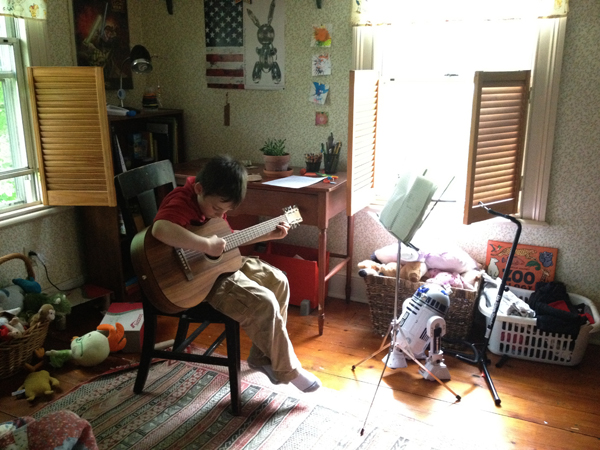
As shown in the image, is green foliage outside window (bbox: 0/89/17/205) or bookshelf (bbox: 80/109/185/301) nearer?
green foliage outside window (bbox: 0/89/17/205)

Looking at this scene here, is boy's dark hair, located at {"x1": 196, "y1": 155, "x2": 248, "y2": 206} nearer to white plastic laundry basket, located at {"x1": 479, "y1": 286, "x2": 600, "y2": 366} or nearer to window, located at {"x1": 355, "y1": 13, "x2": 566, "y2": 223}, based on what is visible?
window, located at {"x1": 355, "y1": 13, "x2": 566, "y2": 223}

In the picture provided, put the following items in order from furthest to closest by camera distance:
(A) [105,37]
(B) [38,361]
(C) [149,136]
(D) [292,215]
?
(C) [149,136], (A) [105,37], (B) [38,361], (D) [292,215]

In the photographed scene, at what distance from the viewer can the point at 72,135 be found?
2631 mm

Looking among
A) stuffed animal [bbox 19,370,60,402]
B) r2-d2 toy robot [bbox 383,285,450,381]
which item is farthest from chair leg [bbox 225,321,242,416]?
stuffed animal [bbox 19,370,60,402]

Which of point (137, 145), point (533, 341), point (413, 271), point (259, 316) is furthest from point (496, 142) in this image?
point (137, 145)

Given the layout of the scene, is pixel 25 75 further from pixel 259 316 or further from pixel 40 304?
pixel 259 316

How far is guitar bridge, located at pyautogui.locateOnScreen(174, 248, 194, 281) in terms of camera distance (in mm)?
1938

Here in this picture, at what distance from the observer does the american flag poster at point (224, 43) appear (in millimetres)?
3168

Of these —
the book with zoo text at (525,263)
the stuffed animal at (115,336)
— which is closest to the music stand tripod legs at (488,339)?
the book with zoo text at (525,263)

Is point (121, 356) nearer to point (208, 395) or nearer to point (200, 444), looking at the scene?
point (208, 395)

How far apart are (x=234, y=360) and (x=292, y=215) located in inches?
27.3

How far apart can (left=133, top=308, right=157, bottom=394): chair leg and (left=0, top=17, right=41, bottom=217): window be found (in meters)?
1.07

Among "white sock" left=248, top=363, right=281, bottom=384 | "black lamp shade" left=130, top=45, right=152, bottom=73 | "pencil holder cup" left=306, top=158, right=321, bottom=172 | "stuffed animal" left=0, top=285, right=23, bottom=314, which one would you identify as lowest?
"white sock" left=248, top=363, right=281, bottom=384

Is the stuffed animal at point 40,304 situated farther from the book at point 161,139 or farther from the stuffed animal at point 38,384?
the book at point 161,139
